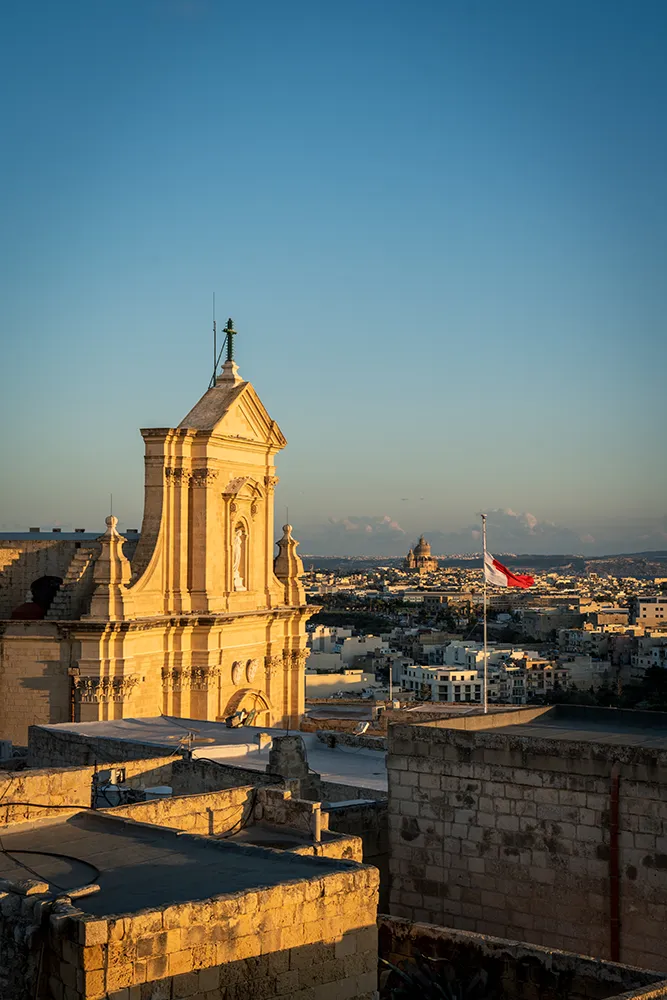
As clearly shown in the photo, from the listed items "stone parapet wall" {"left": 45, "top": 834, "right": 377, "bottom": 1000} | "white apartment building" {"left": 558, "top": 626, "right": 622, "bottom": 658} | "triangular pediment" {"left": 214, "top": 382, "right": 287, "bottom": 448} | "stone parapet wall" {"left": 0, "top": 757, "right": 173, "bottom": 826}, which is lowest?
"white apartment building" {"left": 558, "top": 626, "right": 622, "bottom": 658}

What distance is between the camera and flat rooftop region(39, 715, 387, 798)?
18203mm

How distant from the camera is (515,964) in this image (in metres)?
9.66

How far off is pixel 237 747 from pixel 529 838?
27.6 feet

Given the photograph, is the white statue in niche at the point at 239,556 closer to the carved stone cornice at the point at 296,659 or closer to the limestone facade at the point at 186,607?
the limestone facade at the point at 186,607

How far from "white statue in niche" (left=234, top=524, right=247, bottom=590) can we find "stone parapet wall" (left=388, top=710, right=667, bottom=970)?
2012 centimetres

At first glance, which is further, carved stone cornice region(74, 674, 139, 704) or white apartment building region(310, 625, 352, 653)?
white apartment building region(310, 625, 352, 653)

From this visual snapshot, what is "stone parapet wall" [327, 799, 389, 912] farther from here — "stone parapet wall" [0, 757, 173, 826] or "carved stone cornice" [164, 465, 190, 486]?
"carved stone cornice" [164, 465, 190, 486]

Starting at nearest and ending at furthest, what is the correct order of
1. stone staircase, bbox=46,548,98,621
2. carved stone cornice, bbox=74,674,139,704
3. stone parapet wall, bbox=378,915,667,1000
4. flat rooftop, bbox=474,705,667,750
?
1. stone parapet wall, bbox=378,915,667,1000
2. flat rooftop, bbox=474,705,667,750
3. carved stone cornice, bbox=74,674,139,704
4. stone staircase, bbox=46,548,98,621

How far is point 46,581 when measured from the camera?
31312mm

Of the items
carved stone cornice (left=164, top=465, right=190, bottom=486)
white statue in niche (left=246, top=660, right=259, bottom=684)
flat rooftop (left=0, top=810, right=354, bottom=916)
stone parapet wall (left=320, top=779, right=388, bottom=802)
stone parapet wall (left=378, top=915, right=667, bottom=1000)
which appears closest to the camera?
flat rooftop (left=0, top=810, right=354, bottom=916)

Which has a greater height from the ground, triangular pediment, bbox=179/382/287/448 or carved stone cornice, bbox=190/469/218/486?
triangular pediment, bbox=179/382/287/448

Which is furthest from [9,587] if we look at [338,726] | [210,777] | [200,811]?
[200,811]

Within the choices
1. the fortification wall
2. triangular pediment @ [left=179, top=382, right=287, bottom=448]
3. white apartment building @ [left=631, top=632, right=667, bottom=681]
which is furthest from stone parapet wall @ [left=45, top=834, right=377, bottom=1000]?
white apartment building @ [left=631, top=632, right=667, bottom=681]

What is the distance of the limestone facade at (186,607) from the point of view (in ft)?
91.6
